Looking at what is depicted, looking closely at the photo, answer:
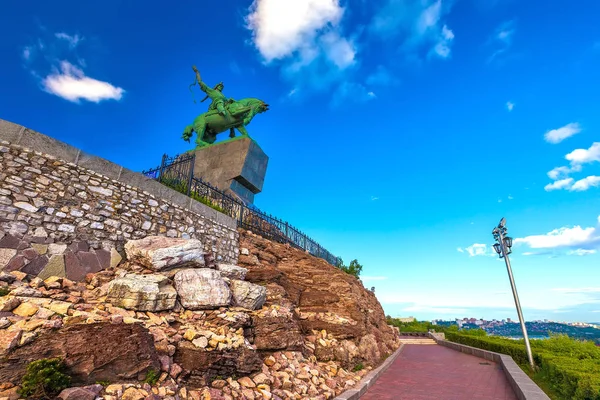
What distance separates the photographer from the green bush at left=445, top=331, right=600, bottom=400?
5352 mm

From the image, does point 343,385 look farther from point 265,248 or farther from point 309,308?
point 265,248

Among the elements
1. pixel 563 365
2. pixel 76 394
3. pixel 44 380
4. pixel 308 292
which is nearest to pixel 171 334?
pixel 76 394

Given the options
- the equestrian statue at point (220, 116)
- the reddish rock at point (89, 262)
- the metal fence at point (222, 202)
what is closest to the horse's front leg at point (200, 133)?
the equestrian statue at point (220, 116)

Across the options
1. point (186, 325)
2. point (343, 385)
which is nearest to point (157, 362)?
point (186, 325)

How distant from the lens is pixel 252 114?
1648cm

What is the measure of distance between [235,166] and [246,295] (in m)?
9.44

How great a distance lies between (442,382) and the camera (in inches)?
339

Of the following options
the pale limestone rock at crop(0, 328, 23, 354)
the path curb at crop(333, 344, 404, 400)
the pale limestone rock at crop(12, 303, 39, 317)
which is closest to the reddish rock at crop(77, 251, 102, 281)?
the pale limestone rock at crop(12, 303, 39, 317)

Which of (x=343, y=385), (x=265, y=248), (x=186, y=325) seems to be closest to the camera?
(x=186, y=325)

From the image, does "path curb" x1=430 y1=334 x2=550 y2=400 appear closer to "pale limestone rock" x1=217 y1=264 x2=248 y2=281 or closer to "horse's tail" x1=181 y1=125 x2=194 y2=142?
"pale limestone rock" x1=217 y1=264 x2=248 y2=281

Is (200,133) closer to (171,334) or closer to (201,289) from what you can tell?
(201,289)

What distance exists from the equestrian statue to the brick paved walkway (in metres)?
12.7

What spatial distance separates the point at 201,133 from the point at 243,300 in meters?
12.6

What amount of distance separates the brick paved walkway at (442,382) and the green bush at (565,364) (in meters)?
0.99
